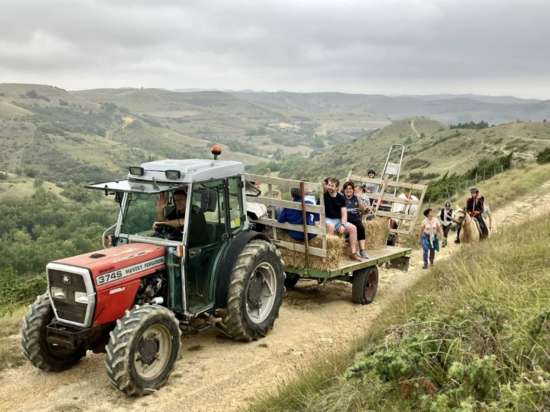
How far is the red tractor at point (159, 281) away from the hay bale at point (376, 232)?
2.79 meters

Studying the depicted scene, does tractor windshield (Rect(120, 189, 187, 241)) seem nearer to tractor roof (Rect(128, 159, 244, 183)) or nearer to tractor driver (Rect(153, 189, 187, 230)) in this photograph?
tractor driver (Rect(153, 189, 187, 230))

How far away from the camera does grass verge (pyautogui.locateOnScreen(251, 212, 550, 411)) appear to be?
10.7ft

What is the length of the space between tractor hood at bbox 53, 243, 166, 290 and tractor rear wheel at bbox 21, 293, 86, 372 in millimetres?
681

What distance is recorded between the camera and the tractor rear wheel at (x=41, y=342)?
5.99 m

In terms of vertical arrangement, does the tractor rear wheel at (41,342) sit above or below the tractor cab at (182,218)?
below

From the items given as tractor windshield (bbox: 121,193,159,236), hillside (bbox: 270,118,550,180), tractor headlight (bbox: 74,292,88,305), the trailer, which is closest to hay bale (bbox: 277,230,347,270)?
the trailer

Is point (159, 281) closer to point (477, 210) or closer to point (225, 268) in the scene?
point (225, 268)

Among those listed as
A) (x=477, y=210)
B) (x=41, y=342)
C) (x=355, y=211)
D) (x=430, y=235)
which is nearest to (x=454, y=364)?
(x=41, y=342)

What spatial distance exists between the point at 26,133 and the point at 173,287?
168m

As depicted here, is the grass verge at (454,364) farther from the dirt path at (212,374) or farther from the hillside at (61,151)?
the hillside at (61,151)

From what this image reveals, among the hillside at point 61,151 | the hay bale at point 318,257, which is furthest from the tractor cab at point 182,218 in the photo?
the hillside at point 61,151

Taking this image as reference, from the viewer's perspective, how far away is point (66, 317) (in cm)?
583

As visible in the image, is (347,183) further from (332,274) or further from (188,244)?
(188,244)

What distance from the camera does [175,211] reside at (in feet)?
22.1
